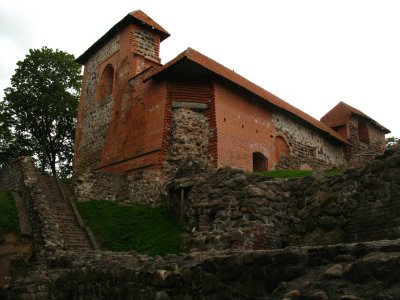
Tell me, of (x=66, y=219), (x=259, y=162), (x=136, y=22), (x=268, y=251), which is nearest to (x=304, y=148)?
(x=259, y=162)

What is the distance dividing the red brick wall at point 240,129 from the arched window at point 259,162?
0.22 m

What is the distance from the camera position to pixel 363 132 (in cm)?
3247

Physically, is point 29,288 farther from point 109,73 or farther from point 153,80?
point 109,73

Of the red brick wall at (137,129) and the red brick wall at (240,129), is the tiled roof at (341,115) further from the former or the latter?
the red brick wall at (137,129)

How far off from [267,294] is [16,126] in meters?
30.6

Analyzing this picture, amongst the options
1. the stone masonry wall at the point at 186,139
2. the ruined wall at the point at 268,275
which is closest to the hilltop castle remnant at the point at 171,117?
the stone masonry wall at the point at 186,139

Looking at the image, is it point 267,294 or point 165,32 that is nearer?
point 267,294

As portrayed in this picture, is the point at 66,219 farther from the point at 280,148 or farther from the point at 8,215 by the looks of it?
the point at 280,148

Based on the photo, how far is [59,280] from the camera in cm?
746

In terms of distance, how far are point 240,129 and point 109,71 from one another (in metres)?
9.66

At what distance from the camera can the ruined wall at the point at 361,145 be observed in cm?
2910

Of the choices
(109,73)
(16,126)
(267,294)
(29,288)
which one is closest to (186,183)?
(29,288)

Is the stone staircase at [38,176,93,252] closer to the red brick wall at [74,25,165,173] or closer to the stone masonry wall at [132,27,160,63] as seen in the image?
the red brick wall at [74,25,165,173]

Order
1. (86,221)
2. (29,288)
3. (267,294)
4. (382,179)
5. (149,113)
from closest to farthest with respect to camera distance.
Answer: (267,294) → (382,179) → (29,288) → (86,221) → (149,113)
